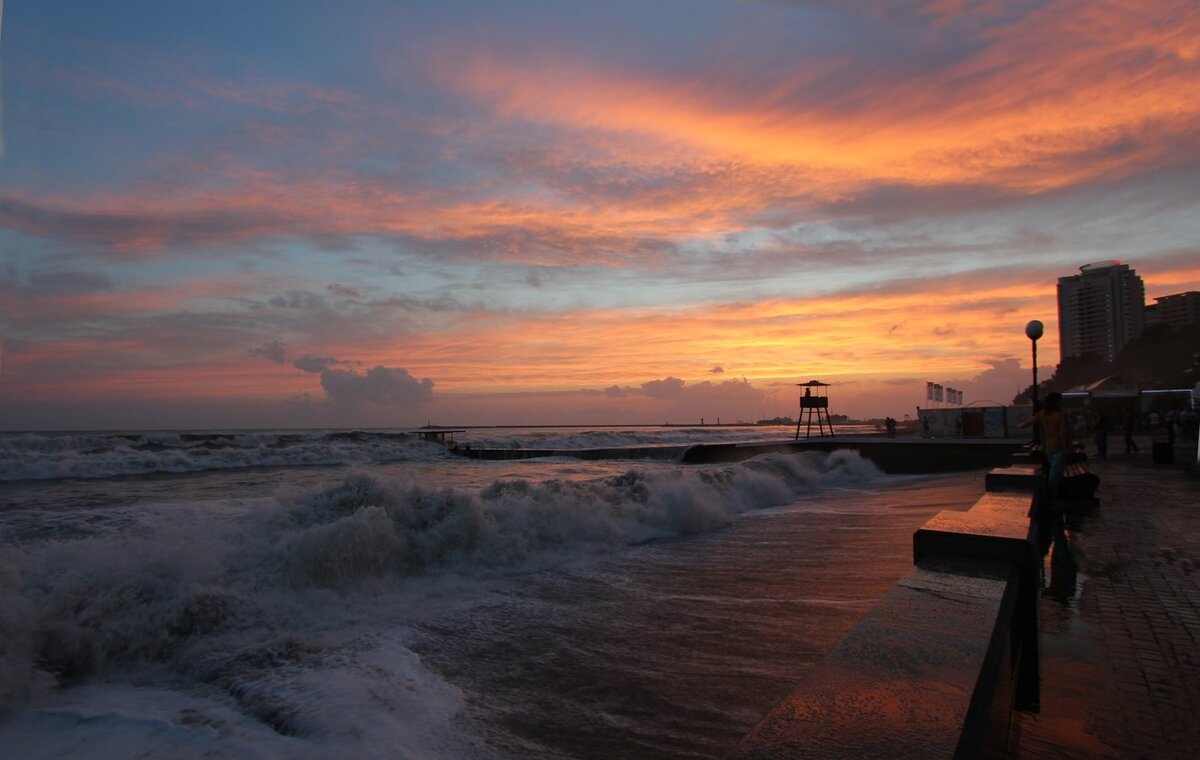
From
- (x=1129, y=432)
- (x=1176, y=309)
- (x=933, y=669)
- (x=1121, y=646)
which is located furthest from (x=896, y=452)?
(x=1176, y=309)

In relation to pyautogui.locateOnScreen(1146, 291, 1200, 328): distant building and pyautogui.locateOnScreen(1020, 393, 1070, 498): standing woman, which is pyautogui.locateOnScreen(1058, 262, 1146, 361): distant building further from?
pyautogui.locateOnScreen(1020, 393, 1070, 498): standing woman

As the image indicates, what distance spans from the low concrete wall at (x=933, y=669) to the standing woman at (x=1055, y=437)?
12.4ft

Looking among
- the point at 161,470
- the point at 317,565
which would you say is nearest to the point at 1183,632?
the point at 317,565

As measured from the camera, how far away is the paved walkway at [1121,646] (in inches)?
127

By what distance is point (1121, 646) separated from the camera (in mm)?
4410

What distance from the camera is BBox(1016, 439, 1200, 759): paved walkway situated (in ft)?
10.6

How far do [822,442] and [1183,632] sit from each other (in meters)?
27.6

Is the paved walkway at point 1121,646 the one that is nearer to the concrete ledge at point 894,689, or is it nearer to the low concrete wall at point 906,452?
the concrete ledge at point 894,689

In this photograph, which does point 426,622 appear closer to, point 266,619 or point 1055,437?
point 266,619

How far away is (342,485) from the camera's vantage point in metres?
11.7

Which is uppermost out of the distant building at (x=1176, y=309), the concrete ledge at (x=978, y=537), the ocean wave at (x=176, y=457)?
the distant building at (x=1176, y=309)

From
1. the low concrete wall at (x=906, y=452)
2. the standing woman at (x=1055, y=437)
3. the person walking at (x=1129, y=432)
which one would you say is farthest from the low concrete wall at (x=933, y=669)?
the person walking at (x=1129, y=432)

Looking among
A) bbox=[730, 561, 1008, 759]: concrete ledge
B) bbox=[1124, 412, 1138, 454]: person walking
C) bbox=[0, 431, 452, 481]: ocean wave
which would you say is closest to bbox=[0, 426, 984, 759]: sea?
bbox=[730, 561, 1008, 759]: concrete ledge

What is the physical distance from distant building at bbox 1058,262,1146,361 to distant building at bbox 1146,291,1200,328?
7.52ft
